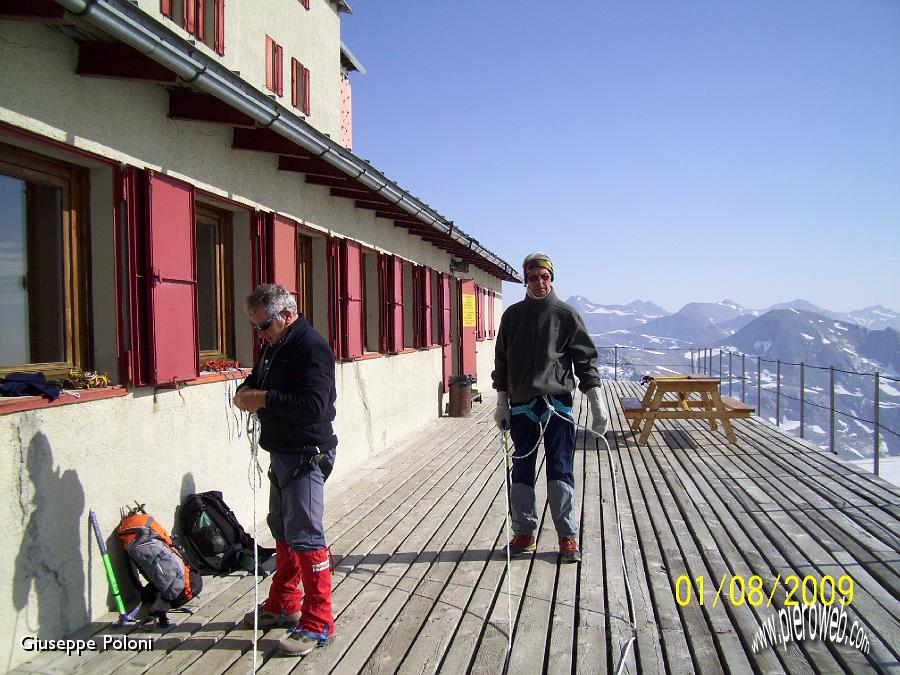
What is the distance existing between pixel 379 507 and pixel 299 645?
8.46ft

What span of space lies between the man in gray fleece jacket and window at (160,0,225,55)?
5.83m

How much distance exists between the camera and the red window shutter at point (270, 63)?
10.5m

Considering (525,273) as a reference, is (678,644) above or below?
below

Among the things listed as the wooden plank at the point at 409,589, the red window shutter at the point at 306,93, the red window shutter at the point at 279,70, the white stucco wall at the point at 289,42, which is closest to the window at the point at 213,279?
the wooden plank at the point at 409,589

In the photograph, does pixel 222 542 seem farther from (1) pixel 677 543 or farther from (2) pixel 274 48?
(2) pixel 274 48

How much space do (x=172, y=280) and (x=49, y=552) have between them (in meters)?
1.54

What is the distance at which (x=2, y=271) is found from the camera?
10.7 ft

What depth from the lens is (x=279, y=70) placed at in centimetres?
1087

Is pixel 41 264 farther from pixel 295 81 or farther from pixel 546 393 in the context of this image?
pixel 295 81

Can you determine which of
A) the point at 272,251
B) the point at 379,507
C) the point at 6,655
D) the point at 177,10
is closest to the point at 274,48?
the point at 177,10

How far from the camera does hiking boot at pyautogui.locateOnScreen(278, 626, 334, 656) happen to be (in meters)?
3.03

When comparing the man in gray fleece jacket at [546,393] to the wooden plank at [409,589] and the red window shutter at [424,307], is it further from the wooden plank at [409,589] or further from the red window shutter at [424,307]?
the red window shutter at [424,307]
